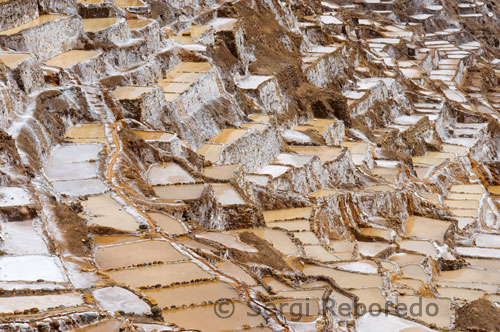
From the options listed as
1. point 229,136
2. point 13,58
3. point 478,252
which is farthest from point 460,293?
point 13,58

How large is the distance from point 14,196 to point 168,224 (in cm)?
430

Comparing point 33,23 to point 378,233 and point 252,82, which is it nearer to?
point 252,82

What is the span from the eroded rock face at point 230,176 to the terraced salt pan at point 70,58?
184 mm

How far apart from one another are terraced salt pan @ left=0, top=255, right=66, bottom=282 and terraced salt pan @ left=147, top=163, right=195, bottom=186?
877 centimetres

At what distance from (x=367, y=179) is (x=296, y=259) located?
43.3 ft

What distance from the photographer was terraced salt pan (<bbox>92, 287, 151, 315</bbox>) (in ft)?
55.2

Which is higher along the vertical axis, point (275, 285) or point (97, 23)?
point (97, 23)

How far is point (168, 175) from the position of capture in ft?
91.5

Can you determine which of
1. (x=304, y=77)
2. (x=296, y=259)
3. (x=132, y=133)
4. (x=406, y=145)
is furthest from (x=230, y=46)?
(x=296, y=259)

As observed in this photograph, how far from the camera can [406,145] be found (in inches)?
1884

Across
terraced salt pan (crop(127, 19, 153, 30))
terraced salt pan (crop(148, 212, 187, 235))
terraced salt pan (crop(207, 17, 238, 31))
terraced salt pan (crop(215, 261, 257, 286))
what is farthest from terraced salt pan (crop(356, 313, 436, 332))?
terraced salt pan (crop(207, 17, 238, 31))

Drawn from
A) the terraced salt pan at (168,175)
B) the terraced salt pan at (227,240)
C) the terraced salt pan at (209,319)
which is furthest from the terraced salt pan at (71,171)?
the terraced salt pan at (209,319)

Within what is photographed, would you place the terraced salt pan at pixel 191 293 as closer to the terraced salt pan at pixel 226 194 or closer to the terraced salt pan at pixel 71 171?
the terraced salt pan at pixel 71 171

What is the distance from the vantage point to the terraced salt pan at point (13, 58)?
28.6m
